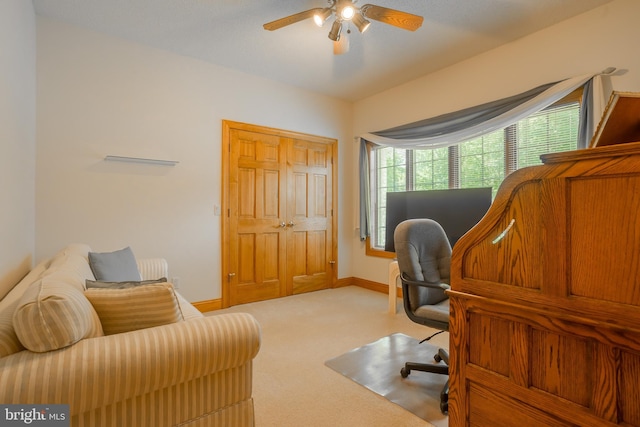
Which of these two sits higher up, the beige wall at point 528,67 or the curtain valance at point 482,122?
the beige wall at point 528,67

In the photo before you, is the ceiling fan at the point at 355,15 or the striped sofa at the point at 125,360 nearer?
the striped sofa at the point at 125,360

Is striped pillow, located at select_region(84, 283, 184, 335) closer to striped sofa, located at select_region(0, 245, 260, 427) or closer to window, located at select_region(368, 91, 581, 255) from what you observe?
striped sofa, located at select_region(0, 245, 260, 427)

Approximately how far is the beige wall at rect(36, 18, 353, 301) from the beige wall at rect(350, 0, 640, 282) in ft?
5.87

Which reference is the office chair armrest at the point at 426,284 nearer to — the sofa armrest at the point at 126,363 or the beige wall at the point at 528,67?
the sofa armrest at the point at 126,363

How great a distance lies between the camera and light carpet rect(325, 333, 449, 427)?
6.08 feet

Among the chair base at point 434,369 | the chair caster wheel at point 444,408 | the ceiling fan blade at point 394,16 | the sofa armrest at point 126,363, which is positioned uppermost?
the ceiling fan blade at point 394,16

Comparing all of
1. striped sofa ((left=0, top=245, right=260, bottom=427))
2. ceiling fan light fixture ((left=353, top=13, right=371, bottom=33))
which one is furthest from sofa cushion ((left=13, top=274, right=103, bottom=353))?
ceiling fan light fixture ((left=353, top=13, right=371, bottom=33))

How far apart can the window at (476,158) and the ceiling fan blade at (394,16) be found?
1.67m

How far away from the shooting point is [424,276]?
219 centimetres

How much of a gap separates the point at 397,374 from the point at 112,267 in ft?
6.83

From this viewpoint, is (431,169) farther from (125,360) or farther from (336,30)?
(125,360)

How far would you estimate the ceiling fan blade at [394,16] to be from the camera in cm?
222

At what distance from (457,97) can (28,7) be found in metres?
4.01

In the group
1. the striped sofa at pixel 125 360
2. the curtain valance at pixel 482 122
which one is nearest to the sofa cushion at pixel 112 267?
the striped sofa at pixel 125 360
